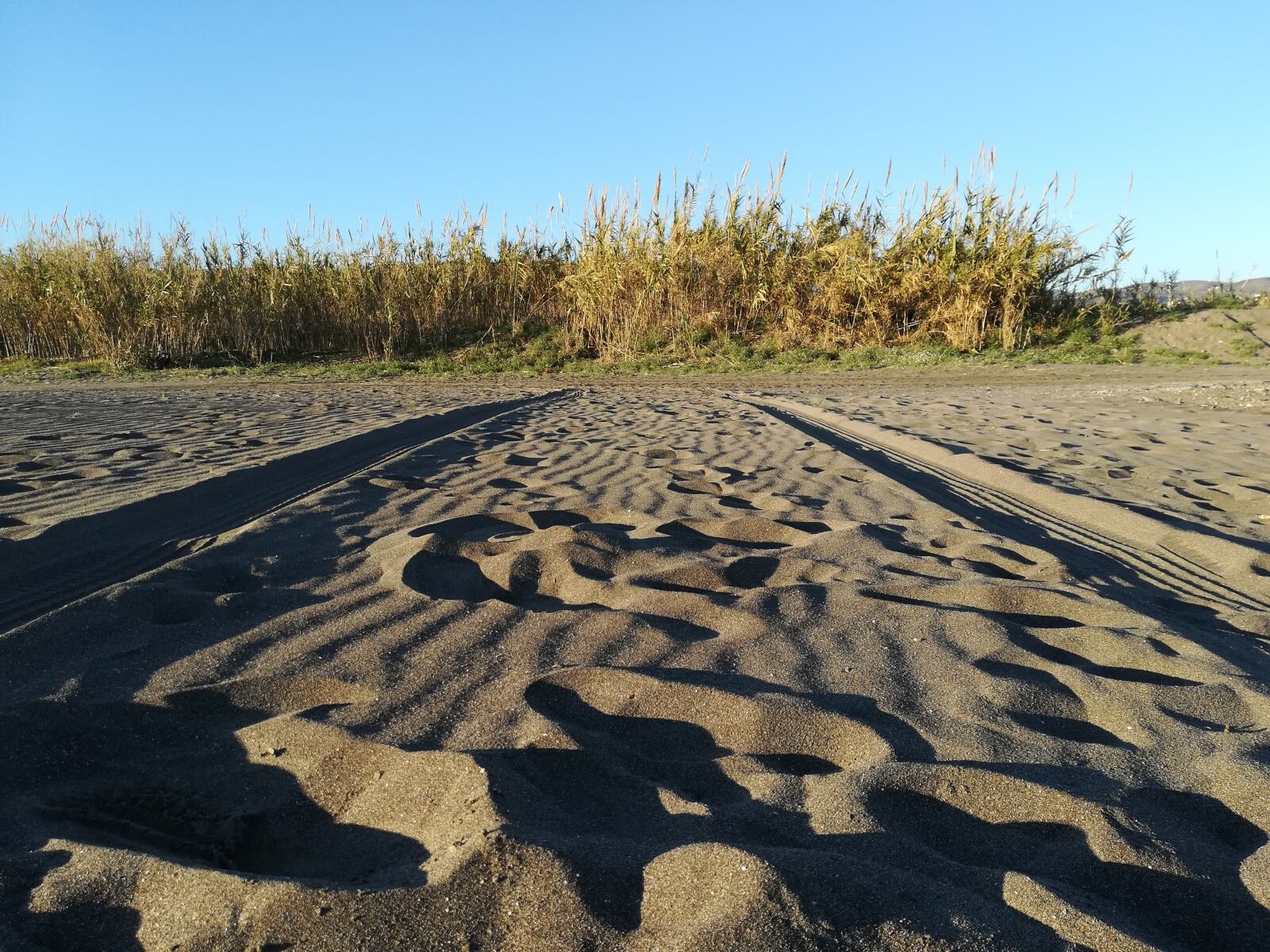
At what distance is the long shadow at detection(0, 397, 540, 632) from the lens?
2908 millimetres

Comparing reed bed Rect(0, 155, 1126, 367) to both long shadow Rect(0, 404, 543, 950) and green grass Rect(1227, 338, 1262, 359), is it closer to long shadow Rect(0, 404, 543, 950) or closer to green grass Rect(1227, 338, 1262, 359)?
green grass Rect(1227, 338, 1262, 359)

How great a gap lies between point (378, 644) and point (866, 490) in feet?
9.78

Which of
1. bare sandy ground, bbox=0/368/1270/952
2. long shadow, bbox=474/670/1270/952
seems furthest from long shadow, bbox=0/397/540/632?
long shadow, bbox=474/670/1270/952

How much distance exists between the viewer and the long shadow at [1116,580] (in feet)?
8.67

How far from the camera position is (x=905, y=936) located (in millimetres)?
1286

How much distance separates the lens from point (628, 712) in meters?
2.14

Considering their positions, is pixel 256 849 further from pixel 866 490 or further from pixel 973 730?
pixel 866 490

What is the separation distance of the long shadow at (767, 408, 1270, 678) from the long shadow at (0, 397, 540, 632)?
344cm

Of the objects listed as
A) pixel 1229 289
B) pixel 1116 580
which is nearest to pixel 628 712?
pixel 1116 580

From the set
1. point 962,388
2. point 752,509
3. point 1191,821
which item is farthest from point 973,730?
point 962,388

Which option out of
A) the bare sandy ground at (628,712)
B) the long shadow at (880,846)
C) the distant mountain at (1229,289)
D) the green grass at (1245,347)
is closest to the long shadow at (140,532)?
the bare sandy ground at (628,712)

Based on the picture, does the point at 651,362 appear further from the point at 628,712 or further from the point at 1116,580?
the point at 628,712

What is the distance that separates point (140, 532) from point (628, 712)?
2.56m

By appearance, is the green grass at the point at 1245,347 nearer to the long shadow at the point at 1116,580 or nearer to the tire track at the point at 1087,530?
the tire track at the point at 1087,530
